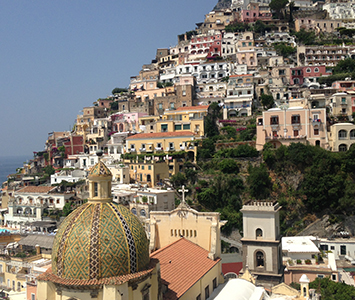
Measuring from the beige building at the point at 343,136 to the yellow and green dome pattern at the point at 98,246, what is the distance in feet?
140

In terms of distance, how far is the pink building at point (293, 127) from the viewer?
179ft

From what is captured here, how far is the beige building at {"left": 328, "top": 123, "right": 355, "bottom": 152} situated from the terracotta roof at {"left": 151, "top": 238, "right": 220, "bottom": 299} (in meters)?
36.0

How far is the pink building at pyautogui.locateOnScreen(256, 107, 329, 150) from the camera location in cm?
5466

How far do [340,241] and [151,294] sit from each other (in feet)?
98.6

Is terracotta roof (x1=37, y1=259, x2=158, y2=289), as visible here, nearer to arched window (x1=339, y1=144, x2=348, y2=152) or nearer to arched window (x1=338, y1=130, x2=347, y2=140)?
arched window (x1=339, y1=144, x2=348, y2=152)

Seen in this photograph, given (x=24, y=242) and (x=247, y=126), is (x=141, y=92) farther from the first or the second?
(x=24, y=242)

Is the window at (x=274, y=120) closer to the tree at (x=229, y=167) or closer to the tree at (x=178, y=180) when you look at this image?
the tree at (x=229, y=167)

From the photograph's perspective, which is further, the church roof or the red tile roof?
the red tile roof

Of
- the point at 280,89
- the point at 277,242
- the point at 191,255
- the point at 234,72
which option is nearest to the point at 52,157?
the point at 234,72

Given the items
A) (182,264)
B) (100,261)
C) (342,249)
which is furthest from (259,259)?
(100,261)

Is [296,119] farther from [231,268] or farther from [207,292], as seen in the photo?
[207,292]

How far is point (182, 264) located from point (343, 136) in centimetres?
3951

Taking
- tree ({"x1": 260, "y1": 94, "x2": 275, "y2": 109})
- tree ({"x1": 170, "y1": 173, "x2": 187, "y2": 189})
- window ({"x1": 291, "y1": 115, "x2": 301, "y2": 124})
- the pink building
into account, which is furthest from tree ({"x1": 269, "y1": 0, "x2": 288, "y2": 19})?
tree ({"x1": 170, "y1": 173, "x2": 187, "y2": 189})

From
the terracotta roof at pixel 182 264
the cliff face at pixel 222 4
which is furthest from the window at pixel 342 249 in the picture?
the cliff face at pixel 222 4
